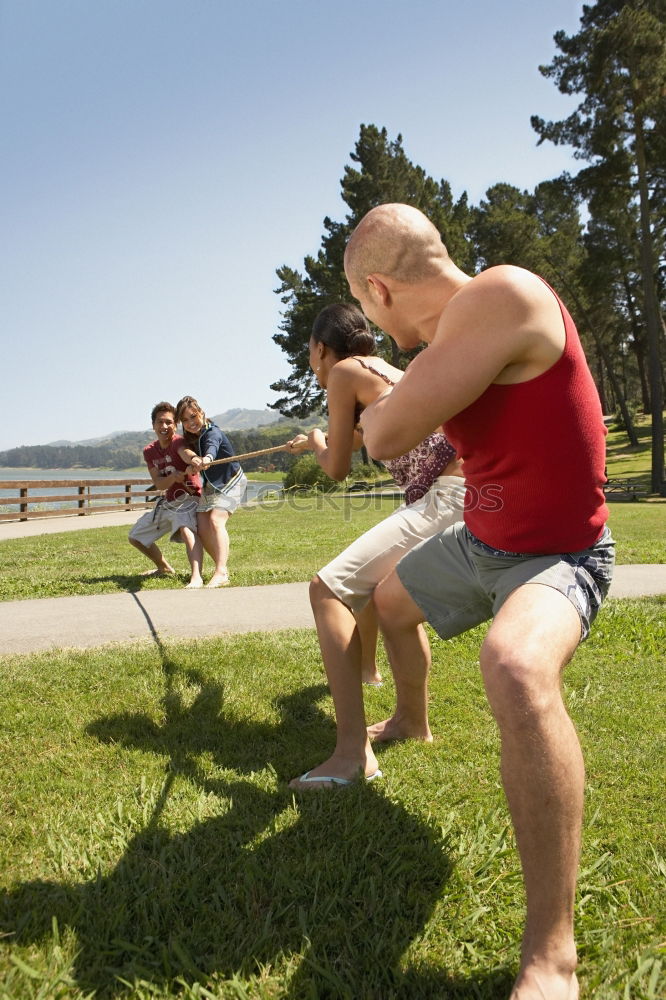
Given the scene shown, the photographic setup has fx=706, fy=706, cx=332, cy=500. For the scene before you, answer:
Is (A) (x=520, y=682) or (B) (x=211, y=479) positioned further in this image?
(B) (x=211, y=479)

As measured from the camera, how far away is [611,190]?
22625 mm

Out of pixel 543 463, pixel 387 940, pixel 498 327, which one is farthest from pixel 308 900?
pixel 498 327

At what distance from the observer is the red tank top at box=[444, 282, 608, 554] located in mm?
1658

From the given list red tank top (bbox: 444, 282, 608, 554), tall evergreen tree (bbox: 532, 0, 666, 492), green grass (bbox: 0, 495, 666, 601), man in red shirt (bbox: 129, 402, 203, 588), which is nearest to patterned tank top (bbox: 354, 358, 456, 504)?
red tank top (bbox: 444, 282, 608, 554)

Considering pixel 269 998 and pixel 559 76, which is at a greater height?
pixel 559 76

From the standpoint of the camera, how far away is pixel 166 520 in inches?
280

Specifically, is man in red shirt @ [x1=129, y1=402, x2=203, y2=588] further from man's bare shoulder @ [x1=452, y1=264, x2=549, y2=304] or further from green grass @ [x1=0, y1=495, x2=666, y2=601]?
man's bare shoulder @ [x1=452, y1=264, x2=549, y2=304]

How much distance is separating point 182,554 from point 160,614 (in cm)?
452

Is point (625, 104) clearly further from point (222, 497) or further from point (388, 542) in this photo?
point (388, 542)

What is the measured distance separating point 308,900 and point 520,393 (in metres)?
1.38

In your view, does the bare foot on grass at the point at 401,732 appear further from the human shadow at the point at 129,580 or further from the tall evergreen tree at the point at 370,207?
the tall evergreen tree at the point at 370,207

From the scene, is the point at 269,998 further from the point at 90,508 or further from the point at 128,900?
the point at 90,508

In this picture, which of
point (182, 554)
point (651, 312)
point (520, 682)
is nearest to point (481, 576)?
point (520, 682)

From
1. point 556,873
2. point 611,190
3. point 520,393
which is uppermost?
point 611,190
